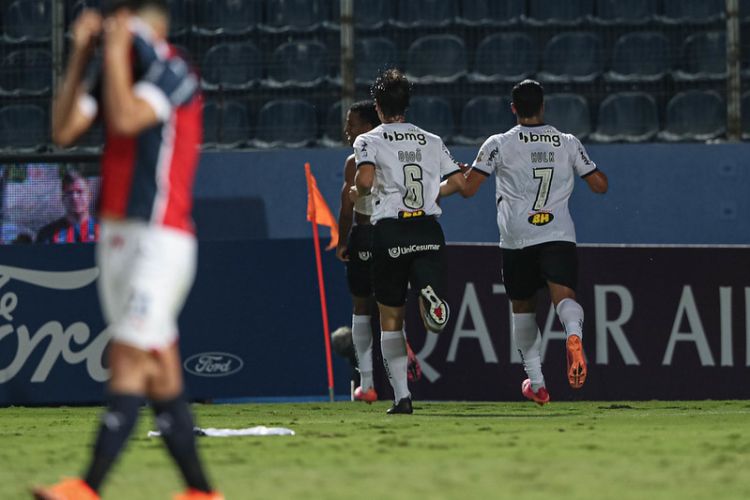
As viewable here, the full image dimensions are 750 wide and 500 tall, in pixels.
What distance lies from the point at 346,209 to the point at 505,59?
4.89m

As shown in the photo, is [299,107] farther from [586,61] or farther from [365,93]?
[586,61]

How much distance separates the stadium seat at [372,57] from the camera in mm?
14602

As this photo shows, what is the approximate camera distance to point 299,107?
14781mm

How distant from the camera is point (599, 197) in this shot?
13312mm

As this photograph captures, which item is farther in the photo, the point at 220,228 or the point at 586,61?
the point at 586,61

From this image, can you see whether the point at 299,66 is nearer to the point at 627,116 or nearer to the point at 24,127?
the point at 24,127

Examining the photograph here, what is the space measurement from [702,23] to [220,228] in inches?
202

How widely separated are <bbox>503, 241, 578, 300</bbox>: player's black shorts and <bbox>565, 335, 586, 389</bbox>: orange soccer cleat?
470 mm

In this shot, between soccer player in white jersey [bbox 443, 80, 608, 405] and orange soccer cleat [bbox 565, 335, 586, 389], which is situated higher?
soccer player in white jersey [bbox 443, 80, 608, 405]

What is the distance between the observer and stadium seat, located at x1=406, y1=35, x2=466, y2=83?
14984 mm

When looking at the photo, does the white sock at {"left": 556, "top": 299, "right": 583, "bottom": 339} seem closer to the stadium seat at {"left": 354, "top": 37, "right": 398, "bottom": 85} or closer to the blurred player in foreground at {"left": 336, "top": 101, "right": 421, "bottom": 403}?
the blurred player in foreground at {"left": 336, "top": 101, "right": 421, "bottom": 403}

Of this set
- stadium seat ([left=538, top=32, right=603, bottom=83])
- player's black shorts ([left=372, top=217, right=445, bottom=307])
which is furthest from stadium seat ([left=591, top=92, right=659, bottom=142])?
player's black shorts ([left=372, top=217, right=445, bottom=307])

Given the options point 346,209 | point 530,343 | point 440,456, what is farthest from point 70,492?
point 346,209

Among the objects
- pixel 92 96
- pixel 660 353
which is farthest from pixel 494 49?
pixel 92 96
